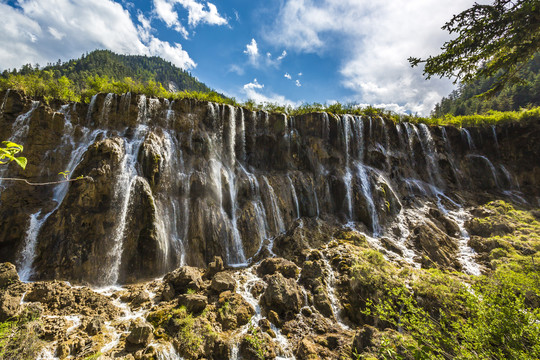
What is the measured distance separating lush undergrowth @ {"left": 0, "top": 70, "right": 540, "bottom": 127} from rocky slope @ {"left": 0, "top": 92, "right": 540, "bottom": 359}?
4.59 feet

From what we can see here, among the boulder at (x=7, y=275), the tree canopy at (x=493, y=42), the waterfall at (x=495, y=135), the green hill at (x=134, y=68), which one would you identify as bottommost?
Answer: the boulder at (x=7, y=275)

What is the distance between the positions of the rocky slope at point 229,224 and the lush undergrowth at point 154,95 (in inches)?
55.1

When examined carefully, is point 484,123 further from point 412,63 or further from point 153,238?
point 153,238

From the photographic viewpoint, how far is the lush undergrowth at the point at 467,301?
13.8 feet

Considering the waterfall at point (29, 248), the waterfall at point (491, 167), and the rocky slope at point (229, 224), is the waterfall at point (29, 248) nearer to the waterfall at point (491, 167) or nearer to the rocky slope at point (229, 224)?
the rocky slope at point (229, 224)

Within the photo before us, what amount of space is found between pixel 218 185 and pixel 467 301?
623 inches

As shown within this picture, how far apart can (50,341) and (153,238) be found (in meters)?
6.10

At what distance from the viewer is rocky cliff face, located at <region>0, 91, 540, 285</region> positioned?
13.2 m

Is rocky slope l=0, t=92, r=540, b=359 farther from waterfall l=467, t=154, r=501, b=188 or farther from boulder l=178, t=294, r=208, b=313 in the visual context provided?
waterfall l=467, t=154, r=501, b=188

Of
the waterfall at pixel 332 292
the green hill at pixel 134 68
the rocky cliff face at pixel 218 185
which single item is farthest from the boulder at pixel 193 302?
the green hill at pixel 134 68

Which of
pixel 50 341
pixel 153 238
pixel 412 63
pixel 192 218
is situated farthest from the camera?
pixel 192 218

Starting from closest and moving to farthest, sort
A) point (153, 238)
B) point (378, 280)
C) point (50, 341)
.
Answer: point (50, 341), point (378, 280), point (153, 238)

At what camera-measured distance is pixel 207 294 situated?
431 inches

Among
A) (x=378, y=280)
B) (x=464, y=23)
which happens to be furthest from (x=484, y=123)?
(x=378, y=280)
